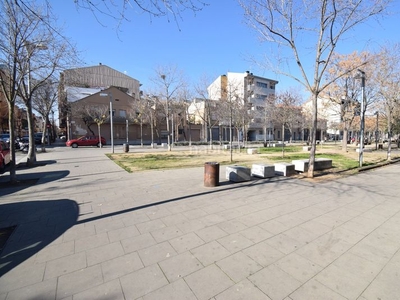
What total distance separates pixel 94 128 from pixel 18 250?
3649 centimetres

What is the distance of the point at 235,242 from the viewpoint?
3.22m

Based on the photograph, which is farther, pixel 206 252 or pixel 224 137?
pixel 224 137

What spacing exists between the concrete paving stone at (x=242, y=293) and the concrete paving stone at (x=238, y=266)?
108 millimetres

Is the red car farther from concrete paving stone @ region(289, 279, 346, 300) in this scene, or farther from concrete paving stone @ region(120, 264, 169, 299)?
concrete paving stone @ region(289, 279, 346, 300)

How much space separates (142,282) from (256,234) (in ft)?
6.53

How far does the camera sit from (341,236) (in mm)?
3439

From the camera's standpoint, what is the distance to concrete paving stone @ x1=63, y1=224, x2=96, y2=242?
340cm

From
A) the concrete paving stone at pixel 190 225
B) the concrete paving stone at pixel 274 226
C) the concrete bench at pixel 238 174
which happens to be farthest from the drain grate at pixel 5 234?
the concrete bench at pixel 238 174

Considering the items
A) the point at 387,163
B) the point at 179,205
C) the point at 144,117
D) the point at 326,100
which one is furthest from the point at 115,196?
the point at 144,117

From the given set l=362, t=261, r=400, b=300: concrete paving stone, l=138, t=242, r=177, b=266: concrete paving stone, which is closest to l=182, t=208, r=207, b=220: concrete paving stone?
l=138, t=242, r=177, b=266: concrete paving stone

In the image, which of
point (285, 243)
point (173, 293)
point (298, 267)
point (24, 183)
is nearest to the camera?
point (173, 293)

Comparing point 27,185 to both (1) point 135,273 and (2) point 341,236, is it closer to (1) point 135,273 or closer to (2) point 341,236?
(1) point 135,273

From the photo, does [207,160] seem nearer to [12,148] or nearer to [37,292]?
[12,148]

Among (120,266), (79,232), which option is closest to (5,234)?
(79,232)
